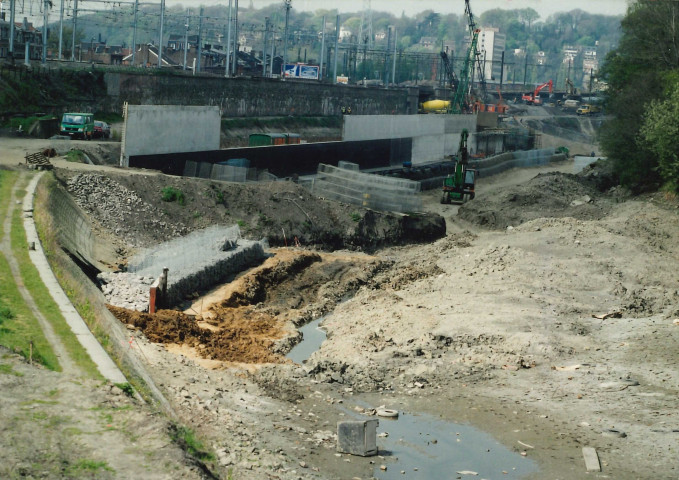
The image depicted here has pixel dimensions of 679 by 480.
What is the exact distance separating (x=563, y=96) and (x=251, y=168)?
152790 mm

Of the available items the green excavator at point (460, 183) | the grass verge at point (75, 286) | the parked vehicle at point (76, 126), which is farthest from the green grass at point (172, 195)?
the green excavator at point (460, 183)

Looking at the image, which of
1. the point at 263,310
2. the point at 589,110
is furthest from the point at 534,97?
the point at 263,310

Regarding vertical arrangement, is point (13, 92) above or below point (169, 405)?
above

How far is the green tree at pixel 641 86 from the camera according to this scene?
6812cm

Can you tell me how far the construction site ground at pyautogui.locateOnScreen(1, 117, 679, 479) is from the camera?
20.3m

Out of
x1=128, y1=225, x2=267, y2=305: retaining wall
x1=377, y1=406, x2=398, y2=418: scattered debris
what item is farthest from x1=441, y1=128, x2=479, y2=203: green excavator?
x1=377, y1=406, x2=398, y2=418: scattered debris

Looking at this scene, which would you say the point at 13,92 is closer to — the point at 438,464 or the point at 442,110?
the point at 438,464

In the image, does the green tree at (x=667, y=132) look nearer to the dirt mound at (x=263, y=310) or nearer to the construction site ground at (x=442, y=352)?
the construction site ground at (x=442, y=352)

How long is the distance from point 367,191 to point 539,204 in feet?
42.8

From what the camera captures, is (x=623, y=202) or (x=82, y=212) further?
(x=623, y=202)

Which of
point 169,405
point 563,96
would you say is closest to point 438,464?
point 169,405

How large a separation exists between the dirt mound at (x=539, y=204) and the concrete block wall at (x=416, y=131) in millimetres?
13932

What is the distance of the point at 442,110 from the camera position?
421ft

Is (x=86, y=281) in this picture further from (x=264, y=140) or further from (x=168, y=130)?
(x=264, y=140)
